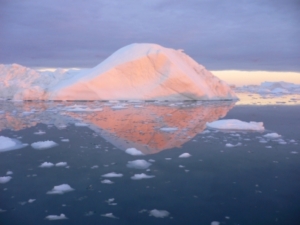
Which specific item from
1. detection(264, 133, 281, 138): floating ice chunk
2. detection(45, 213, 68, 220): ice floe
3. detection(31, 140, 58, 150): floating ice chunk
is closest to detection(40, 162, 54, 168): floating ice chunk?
detection(31, 140, 58, 150): floating ice chunk

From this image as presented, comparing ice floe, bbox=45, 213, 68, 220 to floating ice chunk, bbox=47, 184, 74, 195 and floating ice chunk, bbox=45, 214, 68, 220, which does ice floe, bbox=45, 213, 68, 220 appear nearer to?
floating ice chunk, bbox=45, 214, 68, 220

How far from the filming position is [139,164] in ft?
12.0

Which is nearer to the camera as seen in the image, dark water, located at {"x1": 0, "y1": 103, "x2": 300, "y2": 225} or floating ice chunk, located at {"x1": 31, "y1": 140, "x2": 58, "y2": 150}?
dark water, located at {"x1": 0, "y1": 103, "x2": 300, "y2": 225}

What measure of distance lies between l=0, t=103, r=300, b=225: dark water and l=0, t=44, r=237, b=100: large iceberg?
26.5ft

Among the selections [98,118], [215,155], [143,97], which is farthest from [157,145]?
[143,97]

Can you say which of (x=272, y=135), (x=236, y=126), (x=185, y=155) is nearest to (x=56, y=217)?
(x=185, y=155)

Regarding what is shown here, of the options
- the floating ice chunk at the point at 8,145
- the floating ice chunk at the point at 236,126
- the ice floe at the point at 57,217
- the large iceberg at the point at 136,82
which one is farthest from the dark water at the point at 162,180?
the large iceberg at the point at 136,82

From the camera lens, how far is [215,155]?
163 inches

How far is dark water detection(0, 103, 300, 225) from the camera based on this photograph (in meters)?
2.38

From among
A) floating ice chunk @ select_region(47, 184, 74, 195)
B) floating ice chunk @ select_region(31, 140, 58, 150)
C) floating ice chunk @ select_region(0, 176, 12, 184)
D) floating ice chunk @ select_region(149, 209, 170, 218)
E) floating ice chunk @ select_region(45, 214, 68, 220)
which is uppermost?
floating ice chunk @ select_region(31, 140, 58, 150)

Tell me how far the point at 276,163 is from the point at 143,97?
1034 cm

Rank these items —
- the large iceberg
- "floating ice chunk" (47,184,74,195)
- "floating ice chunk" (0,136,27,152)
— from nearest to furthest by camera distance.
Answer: "floating ice chunk" (47,184,74,195) → "floating ice chunk" (0,136,27,152) → the large iceberg

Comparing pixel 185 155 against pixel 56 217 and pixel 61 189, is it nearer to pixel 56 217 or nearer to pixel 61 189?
pixel 61 189

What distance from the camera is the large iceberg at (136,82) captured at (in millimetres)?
13516
